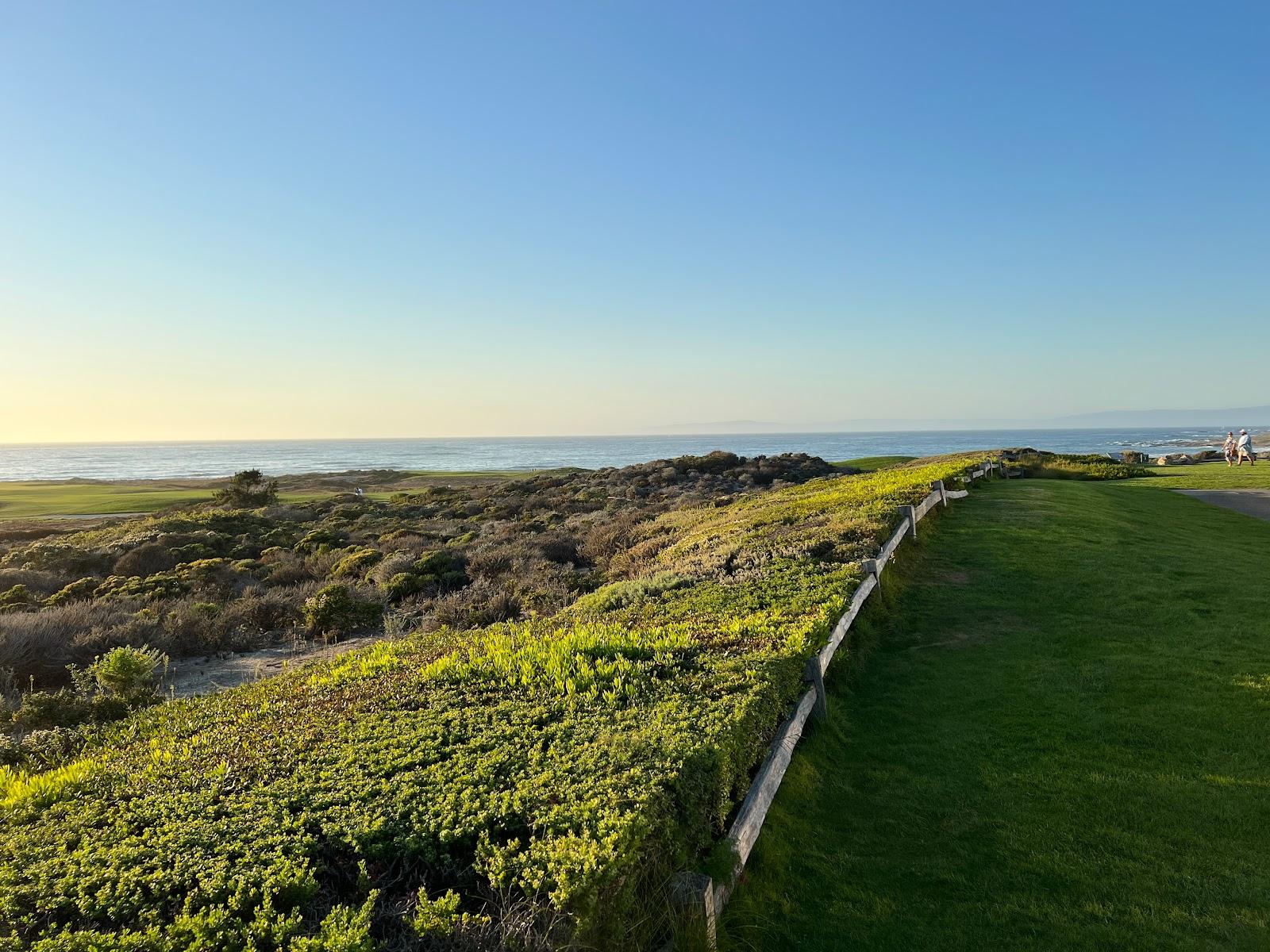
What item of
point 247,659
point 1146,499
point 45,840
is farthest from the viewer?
point 1146,499

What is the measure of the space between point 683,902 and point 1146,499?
21816 mm

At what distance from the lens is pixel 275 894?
311 centimetres

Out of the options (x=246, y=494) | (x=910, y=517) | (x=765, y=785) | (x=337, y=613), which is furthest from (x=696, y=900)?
(x=246, y=494)

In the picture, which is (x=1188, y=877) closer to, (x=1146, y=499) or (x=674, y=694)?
(x=674, y=694)

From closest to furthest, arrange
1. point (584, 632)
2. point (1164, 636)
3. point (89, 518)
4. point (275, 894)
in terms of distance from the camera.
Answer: point (275, 894) → point (584, 632) → point (1164, 636) → point (89, 518)

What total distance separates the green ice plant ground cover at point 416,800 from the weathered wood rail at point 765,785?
12 centimetres

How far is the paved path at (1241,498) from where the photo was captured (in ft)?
59.1

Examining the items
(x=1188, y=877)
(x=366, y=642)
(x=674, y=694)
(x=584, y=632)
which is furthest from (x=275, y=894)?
(x=366, y=642)

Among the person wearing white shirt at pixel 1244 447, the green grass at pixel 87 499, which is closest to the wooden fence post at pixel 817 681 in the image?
the person wearing white shirt at pixel 1244 447

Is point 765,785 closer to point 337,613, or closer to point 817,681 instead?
point 817,681

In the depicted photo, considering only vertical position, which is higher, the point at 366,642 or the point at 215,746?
the point at 215,746

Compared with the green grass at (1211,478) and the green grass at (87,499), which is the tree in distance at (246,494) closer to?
the green grass at (87,499)

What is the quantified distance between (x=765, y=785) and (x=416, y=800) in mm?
2221

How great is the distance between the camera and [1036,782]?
5.10 meters
